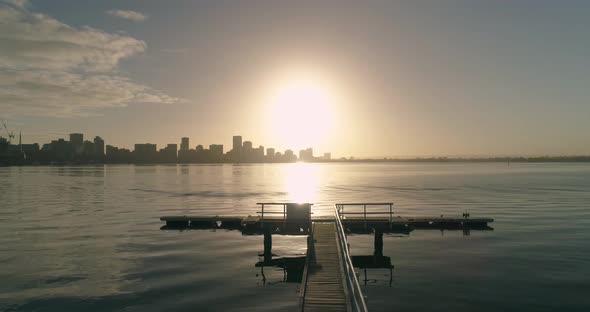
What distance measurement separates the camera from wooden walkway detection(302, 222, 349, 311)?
16.5 m

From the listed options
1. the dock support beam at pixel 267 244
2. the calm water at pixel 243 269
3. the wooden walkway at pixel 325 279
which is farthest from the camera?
the dock support beam at pixel 267 244

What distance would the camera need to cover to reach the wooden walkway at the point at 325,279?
651 inches

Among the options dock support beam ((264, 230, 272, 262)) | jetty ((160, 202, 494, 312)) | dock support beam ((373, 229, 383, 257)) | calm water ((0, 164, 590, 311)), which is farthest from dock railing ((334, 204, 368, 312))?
dock support beam ((373, 229, 383, 257))

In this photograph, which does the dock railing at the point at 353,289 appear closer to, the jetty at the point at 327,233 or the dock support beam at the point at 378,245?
the jetty at the point at 327,233

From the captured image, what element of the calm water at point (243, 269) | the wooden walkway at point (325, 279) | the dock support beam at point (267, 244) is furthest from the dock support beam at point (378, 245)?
the dock support beam at point (267, 244)

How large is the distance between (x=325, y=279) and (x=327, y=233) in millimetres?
8781

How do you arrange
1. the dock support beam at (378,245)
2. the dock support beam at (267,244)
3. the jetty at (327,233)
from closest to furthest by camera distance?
the jetty at (327,233)
the dock support beam at (267,244)
the dock support beam at (378,245)

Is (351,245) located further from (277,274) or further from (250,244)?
(277,274)

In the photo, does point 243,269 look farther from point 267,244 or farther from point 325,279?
point 325,279

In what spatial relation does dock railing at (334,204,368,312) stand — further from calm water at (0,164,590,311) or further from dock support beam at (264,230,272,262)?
dock support beam at (264,230,272,262)

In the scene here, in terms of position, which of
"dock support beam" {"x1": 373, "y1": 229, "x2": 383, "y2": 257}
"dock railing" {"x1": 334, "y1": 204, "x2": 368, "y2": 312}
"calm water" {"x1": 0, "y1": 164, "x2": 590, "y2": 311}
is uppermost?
"dock railing" {"x1": 334, "y1": 204, "x2": 368, "y2": 312}

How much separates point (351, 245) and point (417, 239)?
6272mm

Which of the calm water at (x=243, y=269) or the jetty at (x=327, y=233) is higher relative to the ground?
the jetty at (x=327, y=233)

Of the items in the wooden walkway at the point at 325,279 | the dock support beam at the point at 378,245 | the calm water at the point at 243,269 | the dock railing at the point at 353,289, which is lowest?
the calm water at the point at 243,269
